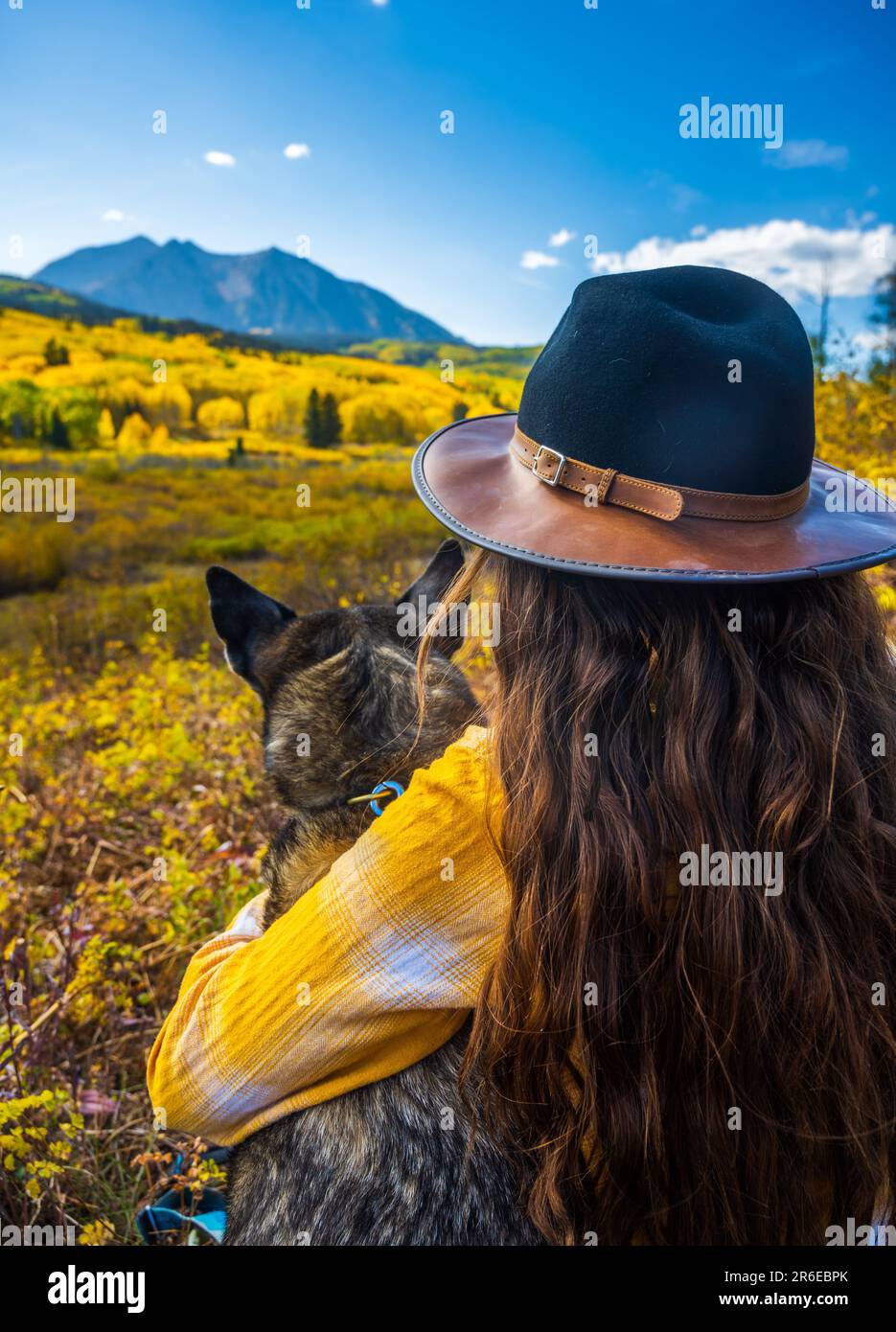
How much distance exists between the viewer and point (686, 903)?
1.16m

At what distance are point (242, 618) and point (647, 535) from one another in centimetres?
144

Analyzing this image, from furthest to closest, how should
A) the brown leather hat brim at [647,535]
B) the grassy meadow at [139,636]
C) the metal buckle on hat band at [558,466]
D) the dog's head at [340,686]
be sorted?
the grassy meadow at [139,636] < the dog's head at [340,686] < the metal buckle on hat band at [558,466] < the brown leather hat brim at [647,535]

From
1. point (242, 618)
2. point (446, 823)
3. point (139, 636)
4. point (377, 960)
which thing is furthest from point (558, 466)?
point (139, 636)

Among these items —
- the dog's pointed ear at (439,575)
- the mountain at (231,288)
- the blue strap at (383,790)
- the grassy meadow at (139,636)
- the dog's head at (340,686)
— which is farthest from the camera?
the mountain at (231,288)

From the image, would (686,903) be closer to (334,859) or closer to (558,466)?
(558,466)

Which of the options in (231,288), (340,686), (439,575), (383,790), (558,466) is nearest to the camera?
(558,466)

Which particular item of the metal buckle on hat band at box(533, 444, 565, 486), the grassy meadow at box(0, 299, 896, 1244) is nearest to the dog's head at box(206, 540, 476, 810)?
the metal buckle on hat band at box(533, 444, 565, 486)

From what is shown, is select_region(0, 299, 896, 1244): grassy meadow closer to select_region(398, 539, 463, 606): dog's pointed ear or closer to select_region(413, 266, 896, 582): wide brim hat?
select_region(398, 539, 463, 606): dog's pointed ear

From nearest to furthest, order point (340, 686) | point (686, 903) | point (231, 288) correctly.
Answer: point (686, 903), point (340, 686), point (231, 288)

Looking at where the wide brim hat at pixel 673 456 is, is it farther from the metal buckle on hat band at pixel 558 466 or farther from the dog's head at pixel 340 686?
the dog's head at pixel 340 686

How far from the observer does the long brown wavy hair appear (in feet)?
3.79

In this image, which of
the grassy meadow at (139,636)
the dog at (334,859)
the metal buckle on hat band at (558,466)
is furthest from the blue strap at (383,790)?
the grassy meadow at (139,636)

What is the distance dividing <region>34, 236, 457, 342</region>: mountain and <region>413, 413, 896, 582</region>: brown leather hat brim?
36089 millimetres

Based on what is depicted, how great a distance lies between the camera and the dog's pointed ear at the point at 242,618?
226cm
